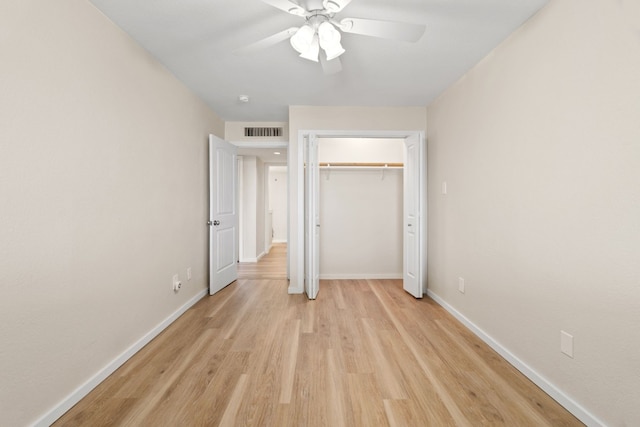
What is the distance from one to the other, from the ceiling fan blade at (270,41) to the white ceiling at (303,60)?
0.10 m

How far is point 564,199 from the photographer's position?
168cm

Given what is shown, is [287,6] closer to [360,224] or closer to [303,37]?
[303,37]

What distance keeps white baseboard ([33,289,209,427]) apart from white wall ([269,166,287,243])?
20.4 ft

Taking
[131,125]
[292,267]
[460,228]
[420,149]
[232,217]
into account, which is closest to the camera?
[131,125]

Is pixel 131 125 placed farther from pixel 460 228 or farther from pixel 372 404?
pixel 460 228

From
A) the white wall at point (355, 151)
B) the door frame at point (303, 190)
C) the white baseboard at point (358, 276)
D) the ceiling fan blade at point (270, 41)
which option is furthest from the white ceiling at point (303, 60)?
the white baseboard at point (358, 276)

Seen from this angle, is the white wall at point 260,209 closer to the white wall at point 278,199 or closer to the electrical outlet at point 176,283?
the white wall at point 278,199

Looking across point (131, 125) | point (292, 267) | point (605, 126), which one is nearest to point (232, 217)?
point (292, 267)

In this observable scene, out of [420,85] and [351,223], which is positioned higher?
[420,85]

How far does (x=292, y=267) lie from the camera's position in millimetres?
3797

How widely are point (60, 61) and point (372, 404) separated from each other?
2.56m

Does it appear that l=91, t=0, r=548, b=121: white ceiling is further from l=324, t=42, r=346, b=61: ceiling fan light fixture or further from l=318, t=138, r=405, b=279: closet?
l=318, t=138, r=405, b=279: closet

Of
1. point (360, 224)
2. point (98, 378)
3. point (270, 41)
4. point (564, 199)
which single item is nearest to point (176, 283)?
point (98, 378)

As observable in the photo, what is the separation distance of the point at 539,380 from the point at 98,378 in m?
2.76
